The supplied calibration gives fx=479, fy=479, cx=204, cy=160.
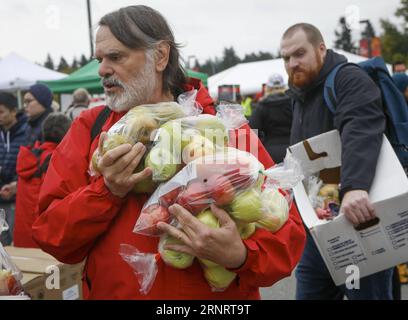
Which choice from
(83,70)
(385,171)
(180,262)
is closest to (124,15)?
(180,262)

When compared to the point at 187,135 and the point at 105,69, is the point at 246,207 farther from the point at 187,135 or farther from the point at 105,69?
the point at 105,69

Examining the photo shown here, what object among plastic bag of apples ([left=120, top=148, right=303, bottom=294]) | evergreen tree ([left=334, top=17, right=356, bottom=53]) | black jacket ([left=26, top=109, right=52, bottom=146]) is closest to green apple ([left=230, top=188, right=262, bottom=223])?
plastic bag of apples ([left=120, top=148, right=303, bottom=294])

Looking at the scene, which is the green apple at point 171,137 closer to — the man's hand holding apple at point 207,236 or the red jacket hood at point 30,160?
the man's hand holding apple at point 207,236

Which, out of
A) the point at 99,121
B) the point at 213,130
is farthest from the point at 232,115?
the point at 99,121

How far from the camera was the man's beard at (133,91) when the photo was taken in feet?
5.24

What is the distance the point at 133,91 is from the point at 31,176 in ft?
8.10

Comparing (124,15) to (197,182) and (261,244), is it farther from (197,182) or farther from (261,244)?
(261,244)

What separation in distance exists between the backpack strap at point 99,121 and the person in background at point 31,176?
86.9 inches

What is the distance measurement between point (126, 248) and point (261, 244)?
1.30 ft

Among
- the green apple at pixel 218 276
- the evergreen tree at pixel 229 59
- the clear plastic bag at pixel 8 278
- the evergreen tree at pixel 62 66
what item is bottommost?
the evergreen tree at pixel 229 59

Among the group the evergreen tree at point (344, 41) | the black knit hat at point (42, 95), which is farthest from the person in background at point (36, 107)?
the evergreen tree at point (344, 41)

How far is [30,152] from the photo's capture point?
3.83 meters

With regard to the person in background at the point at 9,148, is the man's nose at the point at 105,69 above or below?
above

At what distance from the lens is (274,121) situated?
457 cm
